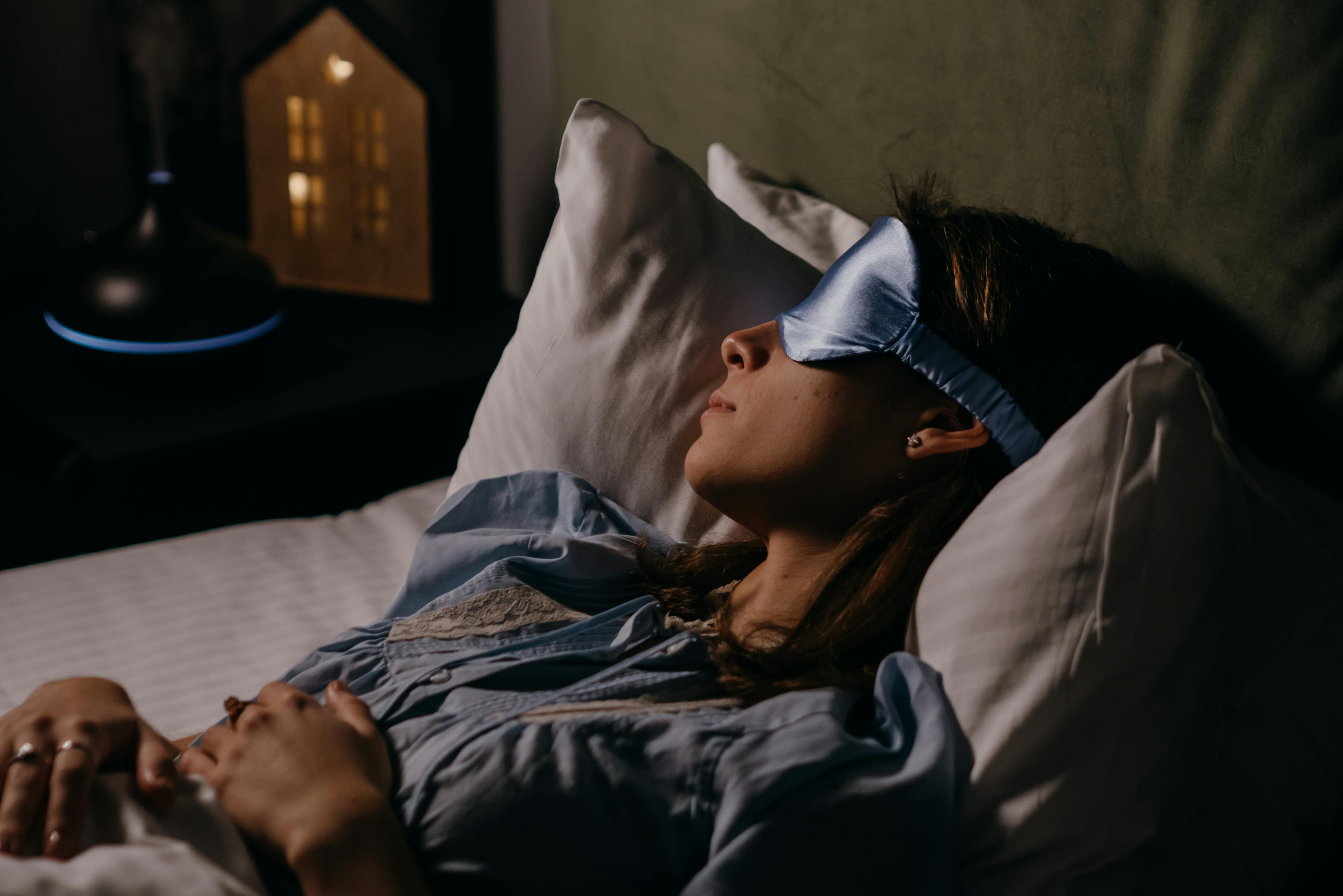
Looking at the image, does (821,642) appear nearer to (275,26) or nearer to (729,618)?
(729,618)

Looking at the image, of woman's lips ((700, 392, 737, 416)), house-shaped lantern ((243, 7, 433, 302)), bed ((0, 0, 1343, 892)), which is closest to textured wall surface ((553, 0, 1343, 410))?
bed ((0, 0, 1343, 892))

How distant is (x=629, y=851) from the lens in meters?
0.66

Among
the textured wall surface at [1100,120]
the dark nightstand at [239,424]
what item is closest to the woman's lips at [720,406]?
the textured wall surface at [1100,120]

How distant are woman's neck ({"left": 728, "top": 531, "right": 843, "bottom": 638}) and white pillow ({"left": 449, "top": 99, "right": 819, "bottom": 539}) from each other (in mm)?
148

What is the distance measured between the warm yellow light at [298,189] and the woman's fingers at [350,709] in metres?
1.35

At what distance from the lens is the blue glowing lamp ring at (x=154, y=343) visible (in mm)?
1579

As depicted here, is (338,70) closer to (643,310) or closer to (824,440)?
(643,310)

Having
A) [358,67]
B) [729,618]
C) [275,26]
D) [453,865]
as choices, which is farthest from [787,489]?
[275,26]

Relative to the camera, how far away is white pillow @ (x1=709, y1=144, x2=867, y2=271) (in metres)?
1.12

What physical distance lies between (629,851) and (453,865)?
4.3 inches

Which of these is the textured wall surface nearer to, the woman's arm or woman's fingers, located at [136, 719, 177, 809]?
the woman's arm

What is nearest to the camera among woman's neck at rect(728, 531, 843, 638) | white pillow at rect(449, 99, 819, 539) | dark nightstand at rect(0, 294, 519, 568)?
woman's neck at rect(728, 531, 843, 638)

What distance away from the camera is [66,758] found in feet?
2.14

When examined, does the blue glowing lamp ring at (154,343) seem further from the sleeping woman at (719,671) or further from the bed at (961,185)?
the sleeping woman at (719,671)
